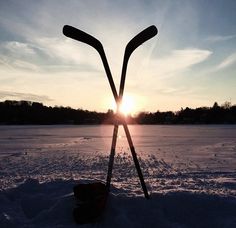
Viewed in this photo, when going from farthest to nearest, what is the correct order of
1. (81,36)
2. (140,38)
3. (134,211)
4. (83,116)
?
1. (83,116)
2. (140,38)
3. (81,36)
4. (134,211)

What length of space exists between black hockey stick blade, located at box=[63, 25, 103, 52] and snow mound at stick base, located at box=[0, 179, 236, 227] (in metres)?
2.11

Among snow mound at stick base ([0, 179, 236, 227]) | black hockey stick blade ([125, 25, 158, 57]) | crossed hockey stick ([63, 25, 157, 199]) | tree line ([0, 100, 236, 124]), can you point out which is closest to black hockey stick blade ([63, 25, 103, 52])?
crossed hockey stick ([63, 25, 157, 199])

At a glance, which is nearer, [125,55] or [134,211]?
[134,211]

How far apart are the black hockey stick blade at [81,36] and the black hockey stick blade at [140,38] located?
40 centimetres

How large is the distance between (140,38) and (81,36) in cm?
83

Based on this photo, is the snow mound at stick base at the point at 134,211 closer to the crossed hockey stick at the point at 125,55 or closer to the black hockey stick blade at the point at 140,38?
the crossed hockey stick at the point at 125,55

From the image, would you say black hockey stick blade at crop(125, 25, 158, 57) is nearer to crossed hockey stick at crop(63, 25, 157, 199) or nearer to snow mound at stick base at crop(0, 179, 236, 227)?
crossed hockey stick at crop(63, 25, 157, 199)

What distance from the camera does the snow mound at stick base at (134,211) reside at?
4.23 metres

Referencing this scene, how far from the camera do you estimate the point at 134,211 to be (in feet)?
14.7

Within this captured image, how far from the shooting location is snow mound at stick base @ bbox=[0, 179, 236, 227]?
4.23 m

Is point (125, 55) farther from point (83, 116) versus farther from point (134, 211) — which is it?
point (83, 116)

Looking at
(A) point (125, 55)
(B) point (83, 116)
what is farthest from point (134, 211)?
(B) point (83, 116)

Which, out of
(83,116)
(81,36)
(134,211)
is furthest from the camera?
(83,116)

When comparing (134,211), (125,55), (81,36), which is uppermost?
(81,36)
